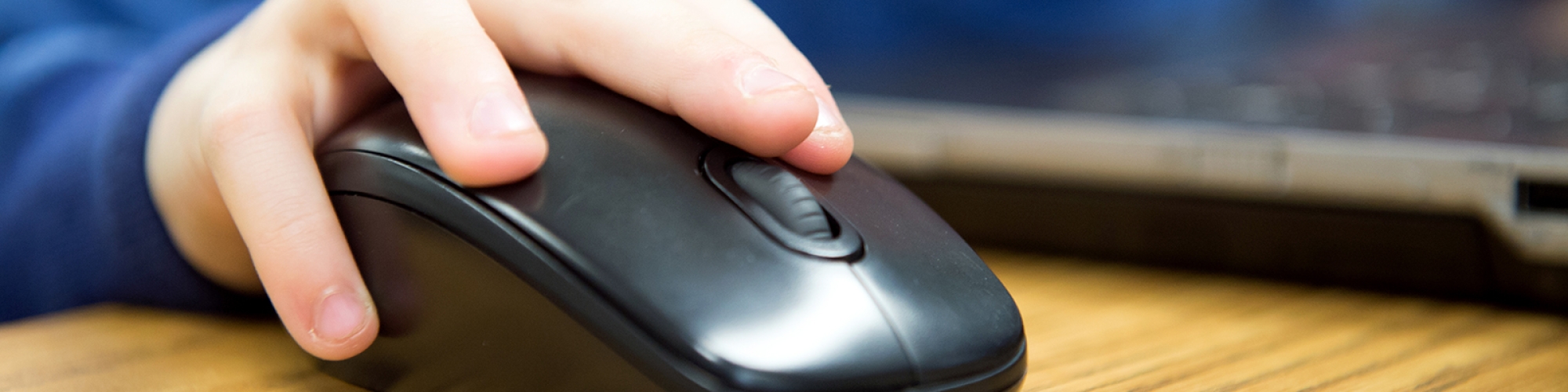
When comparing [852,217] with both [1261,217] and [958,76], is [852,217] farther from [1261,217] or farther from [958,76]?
[958,76]

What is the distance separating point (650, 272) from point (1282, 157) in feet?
0.89

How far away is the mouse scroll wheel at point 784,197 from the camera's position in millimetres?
254

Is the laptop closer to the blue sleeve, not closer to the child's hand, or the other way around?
the child's hand

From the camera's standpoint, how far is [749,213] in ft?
0.84

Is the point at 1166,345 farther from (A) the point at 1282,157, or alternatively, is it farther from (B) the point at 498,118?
(B) the point at 498,118

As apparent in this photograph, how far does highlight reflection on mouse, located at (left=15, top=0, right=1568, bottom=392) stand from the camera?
0.78ft

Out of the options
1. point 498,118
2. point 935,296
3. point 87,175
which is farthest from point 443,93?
point 87,175

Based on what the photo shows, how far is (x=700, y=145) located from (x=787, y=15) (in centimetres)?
95

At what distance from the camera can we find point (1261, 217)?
1.35ft

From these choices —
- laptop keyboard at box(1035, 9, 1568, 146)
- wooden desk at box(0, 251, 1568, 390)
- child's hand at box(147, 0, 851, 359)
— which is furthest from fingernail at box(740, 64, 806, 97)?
laptop keyboard at box(1035, 9, 1568, 146)

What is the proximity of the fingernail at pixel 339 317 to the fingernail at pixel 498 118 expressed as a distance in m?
0.08

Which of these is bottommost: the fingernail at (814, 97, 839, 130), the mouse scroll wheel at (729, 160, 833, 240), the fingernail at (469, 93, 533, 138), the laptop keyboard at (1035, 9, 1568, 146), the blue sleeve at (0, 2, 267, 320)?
the blue sleeve at (0, 2, 267, 320)

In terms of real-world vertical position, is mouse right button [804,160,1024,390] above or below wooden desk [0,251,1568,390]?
above

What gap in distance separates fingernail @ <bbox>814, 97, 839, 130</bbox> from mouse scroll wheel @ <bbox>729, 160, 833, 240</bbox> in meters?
0.03
